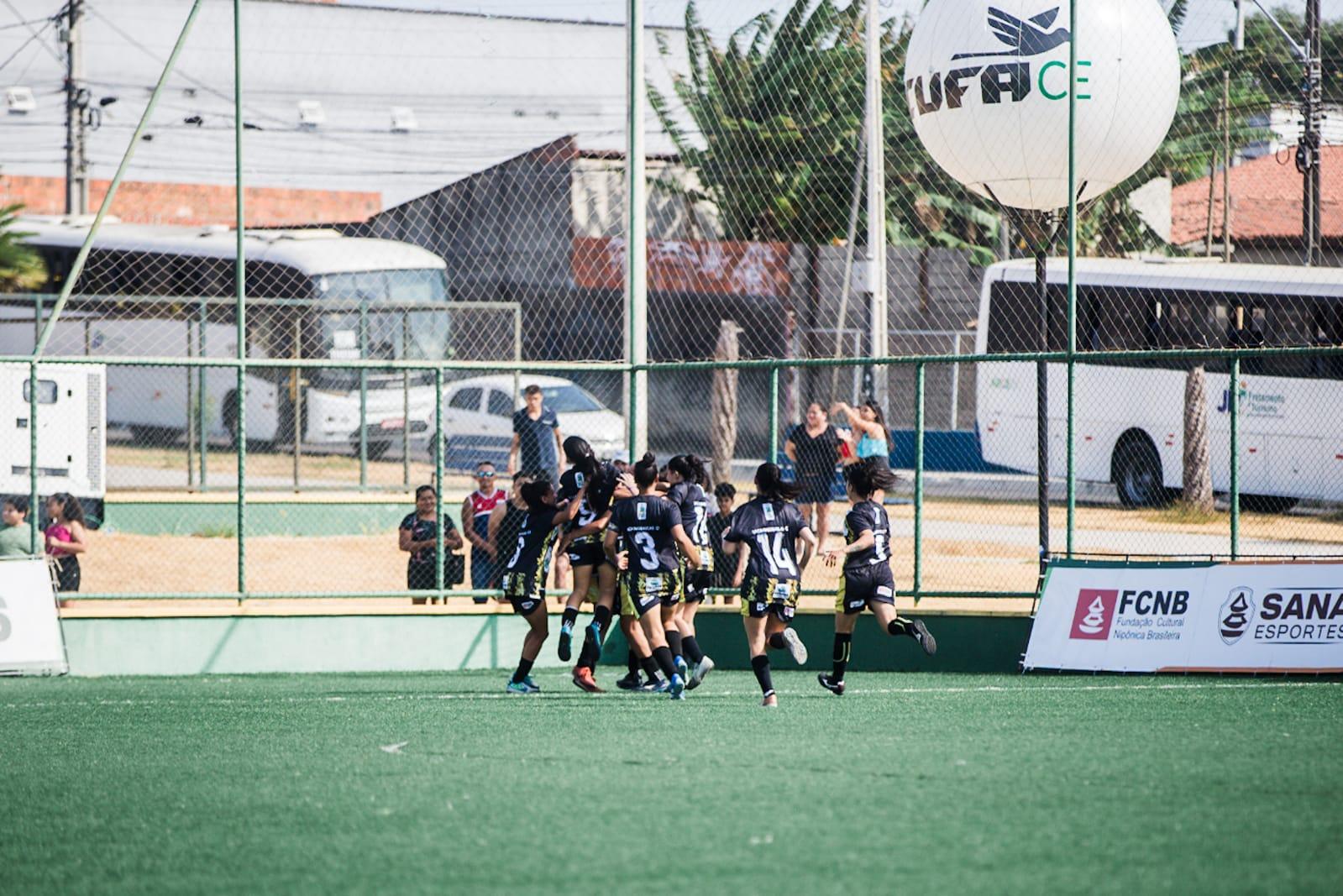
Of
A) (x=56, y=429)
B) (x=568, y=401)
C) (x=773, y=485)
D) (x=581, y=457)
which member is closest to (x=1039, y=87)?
(x=773, y=485)

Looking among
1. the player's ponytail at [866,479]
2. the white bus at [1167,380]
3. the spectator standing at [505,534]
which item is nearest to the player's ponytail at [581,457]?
the player's ponytail at [866,479]

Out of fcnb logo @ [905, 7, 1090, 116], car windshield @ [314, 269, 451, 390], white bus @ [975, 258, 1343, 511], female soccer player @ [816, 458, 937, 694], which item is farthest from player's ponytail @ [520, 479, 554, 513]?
white bus @ [975, 258, 1343, 511]

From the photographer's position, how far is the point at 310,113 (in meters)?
34.7

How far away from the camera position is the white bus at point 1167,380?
69.3 feet

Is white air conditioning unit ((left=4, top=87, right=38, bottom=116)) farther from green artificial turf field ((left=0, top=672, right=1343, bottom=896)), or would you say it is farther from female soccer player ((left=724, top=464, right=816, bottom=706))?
female soccer player ((left=724, top=464, right=816, bottom=706))

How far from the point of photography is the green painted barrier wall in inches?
524

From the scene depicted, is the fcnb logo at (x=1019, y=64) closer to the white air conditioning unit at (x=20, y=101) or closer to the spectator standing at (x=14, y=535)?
the spectator standing at (x=14, y=535)

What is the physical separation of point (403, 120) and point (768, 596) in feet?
85.5

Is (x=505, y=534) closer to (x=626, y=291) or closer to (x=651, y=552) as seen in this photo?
(x=626, y=291)

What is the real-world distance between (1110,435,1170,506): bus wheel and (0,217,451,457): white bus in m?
9.90

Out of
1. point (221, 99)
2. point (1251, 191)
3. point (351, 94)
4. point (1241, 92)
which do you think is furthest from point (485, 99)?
point (1241, 92)

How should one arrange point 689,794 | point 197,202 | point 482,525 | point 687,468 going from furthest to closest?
point 197,202 → point 482,525 → point 687,468 → point 689,794

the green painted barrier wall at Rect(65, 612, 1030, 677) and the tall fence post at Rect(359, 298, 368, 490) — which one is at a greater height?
the tall fence post at Rect(359, 298, 368, 490)

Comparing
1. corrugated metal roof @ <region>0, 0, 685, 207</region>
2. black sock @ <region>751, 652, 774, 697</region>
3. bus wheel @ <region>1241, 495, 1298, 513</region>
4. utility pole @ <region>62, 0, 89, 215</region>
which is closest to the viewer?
black sock @ <region>751, 652, 774, 697</region>
